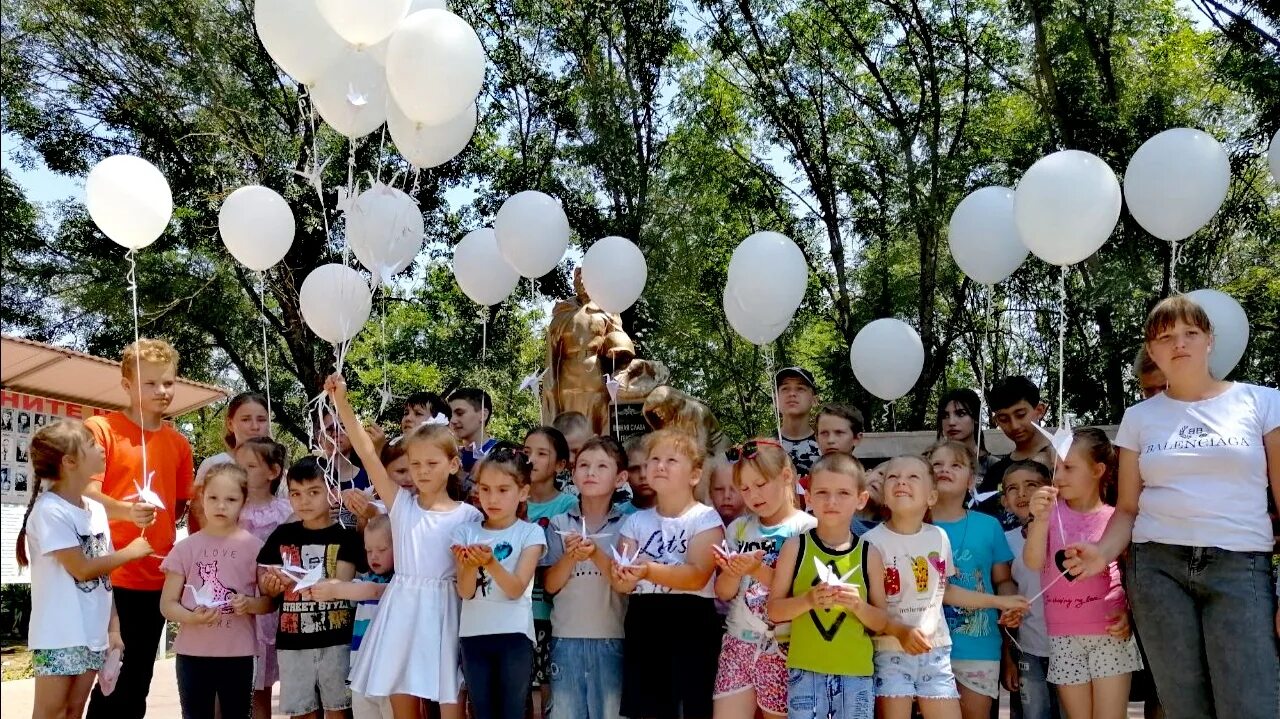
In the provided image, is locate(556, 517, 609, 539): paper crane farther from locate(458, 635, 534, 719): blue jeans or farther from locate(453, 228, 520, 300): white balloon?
locate(453, 228, 520, 300): white balloon

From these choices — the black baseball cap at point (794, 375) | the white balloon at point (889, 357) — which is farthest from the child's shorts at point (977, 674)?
the white balloon at point (889, 357)

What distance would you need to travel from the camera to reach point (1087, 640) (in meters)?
3.77

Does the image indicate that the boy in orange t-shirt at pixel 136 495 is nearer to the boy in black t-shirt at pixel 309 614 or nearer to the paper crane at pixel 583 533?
the boy in black t-shirt at pixel 309 614

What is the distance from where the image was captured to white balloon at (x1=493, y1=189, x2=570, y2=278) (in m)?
6.39

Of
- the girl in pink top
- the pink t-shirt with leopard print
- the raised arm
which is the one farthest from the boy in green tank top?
the pink t-shirt with leopard print

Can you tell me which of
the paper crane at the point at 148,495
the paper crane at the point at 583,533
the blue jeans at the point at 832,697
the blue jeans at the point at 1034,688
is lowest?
the blue jeans at the point at 1034,688

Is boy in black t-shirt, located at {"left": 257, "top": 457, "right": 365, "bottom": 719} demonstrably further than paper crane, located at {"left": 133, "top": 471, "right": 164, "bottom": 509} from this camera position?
No

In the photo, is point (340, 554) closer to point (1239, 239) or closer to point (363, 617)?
point (363, 617)

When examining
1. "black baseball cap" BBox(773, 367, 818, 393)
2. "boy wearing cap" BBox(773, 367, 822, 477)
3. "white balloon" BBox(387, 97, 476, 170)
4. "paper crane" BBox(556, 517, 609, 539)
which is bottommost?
"paper crane" BBox(556, 517, 609, 539)

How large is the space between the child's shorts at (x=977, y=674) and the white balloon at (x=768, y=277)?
2.26 meters

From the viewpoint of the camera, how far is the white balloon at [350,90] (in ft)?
15.8

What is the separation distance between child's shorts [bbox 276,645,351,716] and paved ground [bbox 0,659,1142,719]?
63.1 inches

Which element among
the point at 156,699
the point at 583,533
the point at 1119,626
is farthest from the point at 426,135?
the point at 156,699

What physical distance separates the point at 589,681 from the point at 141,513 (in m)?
1.96
